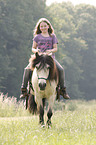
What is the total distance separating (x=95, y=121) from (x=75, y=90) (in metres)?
39.6

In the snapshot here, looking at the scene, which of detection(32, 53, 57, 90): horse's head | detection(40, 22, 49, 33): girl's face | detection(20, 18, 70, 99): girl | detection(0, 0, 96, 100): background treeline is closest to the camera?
detection(32, 53, 57, 90): horse's head

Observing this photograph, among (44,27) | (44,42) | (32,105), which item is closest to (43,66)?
(44,42)

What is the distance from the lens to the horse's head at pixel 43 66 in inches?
305

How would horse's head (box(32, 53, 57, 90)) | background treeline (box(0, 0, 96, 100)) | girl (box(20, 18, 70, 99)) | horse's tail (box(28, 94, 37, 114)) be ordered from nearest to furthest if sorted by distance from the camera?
1. horse's head (box(32, 53, 57, 90))
2. girl (box(20, 18, 70, 99))
3. horse's tail (box(28, 94, 37, 114))
4. background treeline (box(0, 0, 96, 100))

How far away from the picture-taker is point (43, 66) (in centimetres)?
786

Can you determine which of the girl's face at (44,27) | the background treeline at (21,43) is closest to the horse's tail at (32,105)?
the girl's face at (44,27)

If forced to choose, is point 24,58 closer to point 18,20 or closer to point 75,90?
point 18,20

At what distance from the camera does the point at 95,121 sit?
381 inches

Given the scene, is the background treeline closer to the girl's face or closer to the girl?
the girl

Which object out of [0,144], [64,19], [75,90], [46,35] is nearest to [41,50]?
[46,35]

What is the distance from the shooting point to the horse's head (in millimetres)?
7752

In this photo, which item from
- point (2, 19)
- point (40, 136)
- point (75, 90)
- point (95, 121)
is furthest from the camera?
point (75, 90)

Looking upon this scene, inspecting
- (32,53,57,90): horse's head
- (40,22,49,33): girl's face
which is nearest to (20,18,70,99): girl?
(40,22,49,33): girl's face

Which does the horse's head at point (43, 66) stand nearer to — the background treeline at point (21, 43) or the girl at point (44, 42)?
the girl at point (44, 42)
